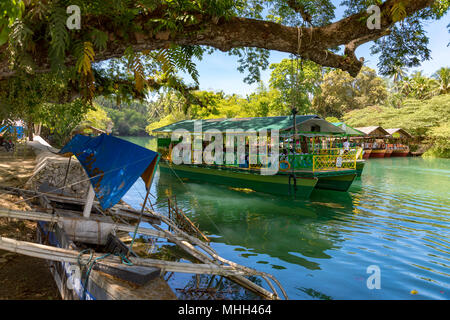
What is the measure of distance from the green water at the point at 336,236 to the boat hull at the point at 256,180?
27.6 inches

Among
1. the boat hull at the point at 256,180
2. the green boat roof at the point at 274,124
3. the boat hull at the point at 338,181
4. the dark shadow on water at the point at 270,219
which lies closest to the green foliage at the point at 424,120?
the boat hull at the point at 338,181

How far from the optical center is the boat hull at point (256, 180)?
13891 millimetres

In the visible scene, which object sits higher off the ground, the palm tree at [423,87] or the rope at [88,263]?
the palm tree at [423,87]

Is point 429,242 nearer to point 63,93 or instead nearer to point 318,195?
point 318,195

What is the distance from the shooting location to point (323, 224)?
10.1 meters

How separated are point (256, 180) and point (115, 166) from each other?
1117 cm

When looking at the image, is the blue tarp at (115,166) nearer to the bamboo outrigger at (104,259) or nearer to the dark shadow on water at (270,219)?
the bamboo outrigger at (104,259)

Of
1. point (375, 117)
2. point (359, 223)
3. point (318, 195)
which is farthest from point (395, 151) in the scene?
point (359, 223)

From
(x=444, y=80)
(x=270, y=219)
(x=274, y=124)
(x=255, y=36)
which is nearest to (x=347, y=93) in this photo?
(x=444, y=80)

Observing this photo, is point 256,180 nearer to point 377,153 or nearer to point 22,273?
point 22,273

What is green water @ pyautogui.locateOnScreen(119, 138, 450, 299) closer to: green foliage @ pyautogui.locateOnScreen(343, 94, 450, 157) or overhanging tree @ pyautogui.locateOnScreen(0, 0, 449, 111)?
overhanging tree @ pyautogui.locateOnScreen(0, 0, 449, 111)

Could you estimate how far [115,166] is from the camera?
195 inches

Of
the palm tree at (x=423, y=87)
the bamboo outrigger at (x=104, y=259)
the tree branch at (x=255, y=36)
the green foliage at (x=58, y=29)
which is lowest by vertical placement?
the bamboo outrigger at (x=104, y=259)

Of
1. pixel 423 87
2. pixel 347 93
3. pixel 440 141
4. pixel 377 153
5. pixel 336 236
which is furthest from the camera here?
pixel 347 93
